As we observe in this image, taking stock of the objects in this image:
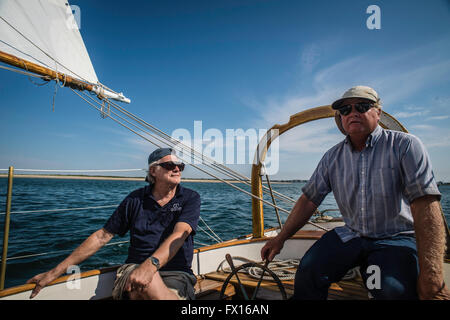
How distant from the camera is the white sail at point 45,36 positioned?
548 centimetres

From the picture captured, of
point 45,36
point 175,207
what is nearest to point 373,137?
point 175,207

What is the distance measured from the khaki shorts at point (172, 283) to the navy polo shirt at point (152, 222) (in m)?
0.06

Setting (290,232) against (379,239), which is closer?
(379,239)

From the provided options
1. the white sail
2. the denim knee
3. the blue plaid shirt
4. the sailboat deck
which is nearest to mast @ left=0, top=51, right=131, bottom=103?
the white sail

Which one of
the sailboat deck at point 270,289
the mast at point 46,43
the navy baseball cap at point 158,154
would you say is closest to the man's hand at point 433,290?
the sailboat deck at point 270,289

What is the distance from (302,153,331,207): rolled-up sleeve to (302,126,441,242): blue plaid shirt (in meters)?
0.11

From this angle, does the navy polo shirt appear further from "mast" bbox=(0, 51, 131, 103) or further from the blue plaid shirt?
"mast" bbox=(0, 51, 131, 103)

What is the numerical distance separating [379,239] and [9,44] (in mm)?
7860

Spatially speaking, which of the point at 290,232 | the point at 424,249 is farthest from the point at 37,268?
the point at 424,249

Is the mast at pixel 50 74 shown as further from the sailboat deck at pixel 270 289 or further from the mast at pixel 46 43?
the sailboat deck at pixel 270 289

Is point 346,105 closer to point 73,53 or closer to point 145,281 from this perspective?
point 145,281

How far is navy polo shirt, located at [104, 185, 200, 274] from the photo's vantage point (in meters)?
1.93

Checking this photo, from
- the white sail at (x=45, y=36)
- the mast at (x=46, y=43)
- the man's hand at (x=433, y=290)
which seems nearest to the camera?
the man's hand at (x=433, y=290)
